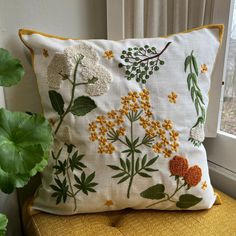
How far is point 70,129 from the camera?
0.65 metres

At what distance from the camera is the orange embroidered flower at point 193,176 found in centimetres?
67

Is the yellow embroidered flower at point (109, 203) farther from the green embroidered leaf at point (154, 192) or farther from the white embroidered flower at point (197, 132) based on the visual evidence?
the white embroidered flower at point (197, 132)

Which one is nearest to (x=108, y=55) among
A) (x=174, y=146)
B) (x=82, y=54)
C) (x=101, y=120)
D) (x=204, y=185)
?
(x=82, y=54)

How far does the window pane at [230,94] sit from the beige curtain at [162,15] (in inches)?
4.5

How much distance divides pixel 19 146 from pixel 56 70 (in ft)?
0.83

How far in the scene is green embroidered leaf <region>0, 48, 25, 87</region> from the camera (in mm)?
516

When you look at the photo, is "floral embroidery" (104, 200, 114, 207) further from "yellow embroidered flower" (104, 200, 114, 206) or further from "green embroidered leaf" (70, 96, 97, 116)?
"green embroidered leaf" (70, 96, 97, 116)

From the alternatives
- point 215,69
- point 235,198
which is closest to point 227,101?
point 215,69

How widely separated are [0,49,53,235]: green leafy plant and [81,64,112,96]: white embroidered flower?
168 millimetres

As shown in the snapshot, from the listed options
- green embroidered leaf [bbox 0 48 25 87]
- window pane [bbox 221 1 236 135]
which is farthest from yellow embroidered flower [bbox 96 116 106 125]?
window pane [bbox 221 1 236 135]

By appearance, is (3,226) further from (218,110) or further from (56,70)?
(218,110)

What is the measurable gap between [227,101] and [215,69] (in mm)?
120

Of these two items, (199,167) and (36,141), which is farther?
(199,167)

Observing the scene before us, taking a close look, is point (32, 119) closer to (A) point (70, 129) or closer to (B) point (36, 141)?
(B) point (36, 141)
